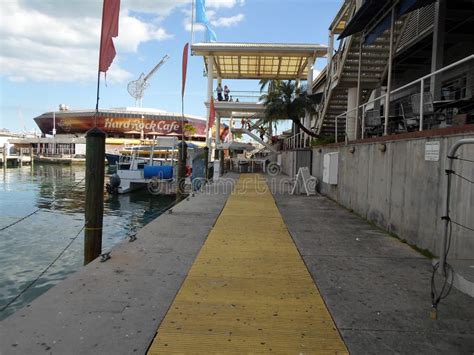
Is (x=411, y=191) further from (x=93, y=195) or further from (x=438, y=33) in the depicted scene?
(x=438, y=33)

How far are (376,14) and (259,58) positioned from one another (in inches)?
972

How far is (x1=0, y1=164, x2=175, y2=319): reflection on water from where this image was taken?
8.18 meters

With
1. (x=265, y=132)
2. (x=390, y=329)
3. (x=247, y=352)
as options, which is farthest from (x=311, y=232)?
(x=265, y=132)

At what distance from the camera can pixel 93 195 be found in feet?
21.6

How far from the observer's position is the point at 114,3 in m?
7.54

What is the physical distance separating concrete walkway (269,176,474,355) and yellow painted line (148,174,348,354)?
0.21 meters

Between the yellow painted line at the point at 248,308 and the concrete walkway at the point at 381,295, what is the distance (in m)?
0.21

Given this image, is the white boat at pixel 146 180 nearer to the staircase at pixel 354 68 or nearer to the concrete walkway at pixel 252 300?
the staircase at pixel 354 68

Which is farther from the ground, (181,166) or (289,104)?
(289,104)

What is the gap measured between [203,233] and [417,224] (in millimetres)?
3783

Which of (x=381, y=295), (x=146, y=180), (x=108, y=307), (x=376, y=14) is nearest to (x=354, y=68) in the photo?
(x=376, y=14)

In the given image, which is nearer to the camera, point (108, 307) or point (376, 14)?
point (108, 307)

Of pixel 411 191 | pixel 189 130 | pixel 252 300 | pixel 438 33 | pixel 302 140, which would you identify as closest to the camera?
pixel 252 300

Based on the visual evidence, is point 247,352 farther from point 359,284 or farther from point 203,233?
point 203,233
